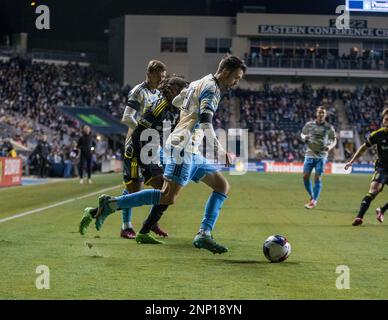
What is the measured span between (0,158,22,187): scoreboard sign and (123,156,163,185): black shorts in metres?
15.9

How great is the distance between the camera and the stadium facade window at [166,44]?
62.2 m

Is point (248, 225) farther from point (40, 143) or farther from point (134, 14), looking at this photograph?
point (134, 14)

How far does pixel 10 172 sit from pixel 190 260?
19.5 meters

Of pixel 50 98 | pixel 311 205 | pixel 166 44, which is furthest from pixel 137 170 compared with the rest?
pixel 166 44

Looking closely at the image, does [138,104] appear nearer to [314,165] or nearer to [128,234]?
[128,234]

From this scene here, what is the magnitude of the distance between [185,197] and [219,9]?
4839 centimetres

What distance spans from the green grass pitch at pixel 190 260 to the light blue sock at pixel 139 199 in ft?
1.89

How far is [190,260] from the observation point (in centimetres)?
814

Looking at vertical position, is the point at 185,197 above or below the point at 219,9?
below

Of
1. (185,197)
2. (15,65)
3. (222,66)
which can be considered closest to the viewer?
(222,66)

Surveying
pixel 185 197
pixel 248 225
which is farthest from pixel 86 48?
pixel 248 225

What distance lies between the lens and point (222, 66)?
8.60 m

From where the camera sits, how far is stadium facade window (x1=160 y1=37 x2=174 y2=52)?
204 feet

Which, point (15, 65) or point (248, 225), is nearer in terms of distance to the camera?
point (248, 225)
